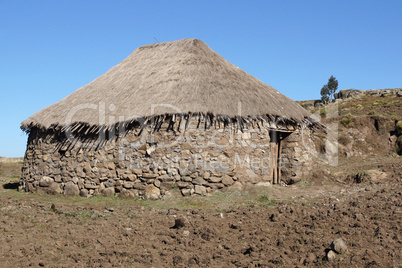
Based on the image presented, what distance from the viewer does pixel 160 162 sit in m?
8.70

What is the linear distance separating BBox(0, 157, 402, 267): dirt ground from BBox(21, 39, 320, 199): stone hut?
0.85m

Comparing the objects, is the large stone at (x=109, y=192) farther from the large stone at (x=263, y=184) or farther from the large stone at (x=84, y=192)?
the large stone at (x=263, y=184)

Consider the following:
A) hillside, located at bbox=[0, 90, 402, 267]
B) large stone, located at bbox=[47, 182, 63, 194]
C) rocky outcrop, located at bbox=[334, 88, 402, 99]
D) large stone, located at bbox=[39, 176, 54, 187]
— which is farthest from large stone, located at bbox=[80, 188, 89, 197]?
rocky outcrop, located at bbox=[334, 88, 402, 99]

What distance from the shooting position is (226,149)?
29.0ft

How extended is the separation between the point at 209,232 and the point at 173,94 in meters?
4.60

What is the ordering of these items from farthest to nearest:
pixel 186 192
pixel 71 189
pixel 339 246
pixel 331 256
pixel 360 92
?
pixel 360 92
pixel 71 189
pixel 186 192
pixel 339 246
pixel 331 256

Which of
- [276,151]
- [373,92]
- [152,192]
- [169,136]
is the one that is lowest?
[152,192]

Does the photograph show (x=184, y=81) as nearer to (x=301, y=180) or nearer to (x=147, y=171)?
(x=147, y=171)

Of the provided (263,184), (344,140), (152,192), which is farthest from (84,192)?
(344,140)

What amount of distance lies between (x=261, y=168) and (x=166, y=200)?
9.15 feet

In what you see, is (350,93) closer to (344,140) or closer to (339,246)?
(344,140)

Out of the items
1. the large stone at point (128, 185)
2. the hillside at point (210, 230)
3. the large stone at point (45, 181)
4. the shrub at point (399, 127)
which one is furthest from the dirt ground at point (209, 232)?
the shrub at point (399, 127)

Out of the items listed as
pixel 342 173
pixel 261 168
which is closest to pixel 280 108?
pixel 261 168

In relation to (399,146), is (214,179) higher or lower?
lower
